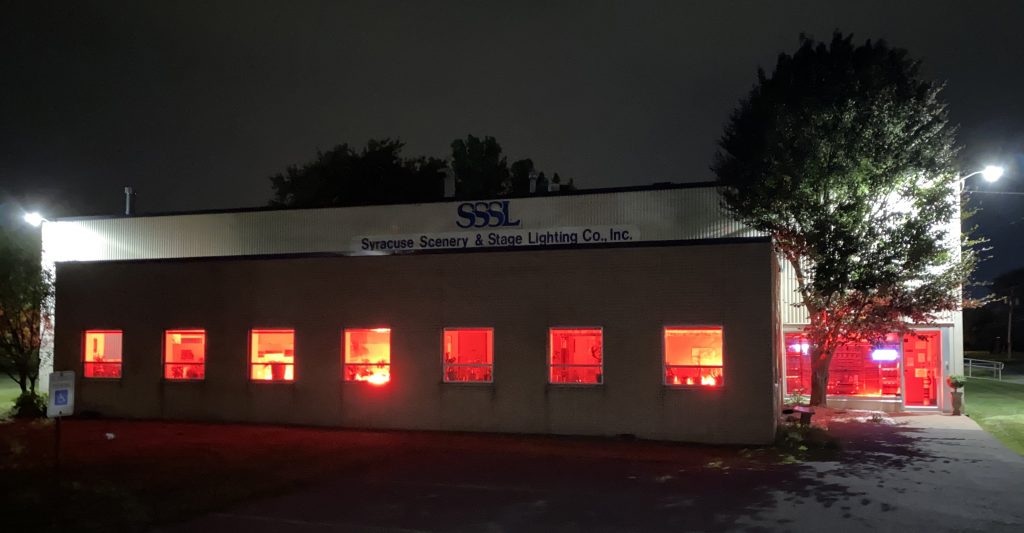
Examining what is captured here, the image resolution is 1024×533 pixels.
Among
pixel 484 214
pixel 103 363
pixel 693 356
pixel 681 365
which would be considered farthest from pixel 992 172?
pixel 103 363

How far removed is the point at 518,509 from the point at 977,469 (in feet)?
28.6

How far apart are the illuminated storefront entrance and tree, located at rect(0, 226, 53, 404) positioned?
23.3 meters

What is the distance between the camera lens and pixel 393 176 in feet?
179

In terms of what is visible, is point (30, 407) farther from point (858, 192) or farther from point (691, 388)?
point (858, 192)

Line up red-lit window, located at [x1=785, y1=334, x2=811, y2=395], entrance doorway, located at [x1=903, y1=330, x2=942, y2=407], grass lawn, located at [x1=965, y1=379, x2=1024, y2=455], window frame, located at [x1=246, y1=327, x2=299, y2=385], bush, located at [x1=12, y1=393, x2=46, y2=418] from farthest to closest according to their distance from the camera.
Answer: red-lit window, located at [x1=785, y1=334, x2=811, y2=395] → entrance doorway, located at [x1=903, y1=330, x2=942, y2=407] → bush, located at [x1=12, y1=393, x2=46, y2=418] → window frame, located at [x1=246, y1=327, x2=299, y2=385] → grass lawn, located at [x1=965, y1=379, x2=1024, y2=455]

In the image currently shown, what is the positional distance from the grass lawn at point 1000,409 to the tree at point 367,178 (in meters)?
31.3

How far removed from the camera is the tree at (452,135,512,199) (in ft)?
191

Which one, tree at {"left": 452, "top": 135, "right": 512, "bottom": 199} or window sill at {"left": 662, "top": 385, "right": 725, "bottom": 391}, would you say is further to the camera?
tree at {"left": 452, "top": 135, "right": 512, "bottom": 199}

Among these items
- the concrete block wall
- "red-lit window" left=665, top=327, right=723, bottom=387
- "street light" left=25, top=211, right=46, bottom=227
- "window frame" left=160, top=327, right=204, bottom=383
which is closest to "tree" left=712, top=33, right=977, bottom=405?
the concrete block wall

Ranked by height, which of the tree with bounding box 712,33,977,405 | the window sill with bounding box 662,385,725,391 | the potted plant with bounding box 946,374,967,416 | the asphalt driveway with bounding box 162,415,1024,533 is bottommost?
the asphalt driveway with bounding box 162,415,1024,533

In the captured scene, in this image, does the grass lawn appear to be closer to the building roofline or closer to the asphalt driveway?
the asphalt driveway

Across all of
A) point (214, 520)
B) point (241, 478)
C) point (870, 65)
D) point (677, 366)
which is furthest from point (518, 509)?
point (870, 65)

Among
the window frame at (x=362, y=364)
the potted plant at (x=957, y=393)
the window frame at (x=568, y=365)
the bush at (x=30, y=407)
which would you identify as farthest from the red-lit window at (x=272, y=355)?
the potted plant at (x=957, y=393)

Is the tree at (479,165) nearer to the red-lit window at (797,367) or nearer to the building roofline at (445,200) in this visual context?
the building roofline at (445,200)
